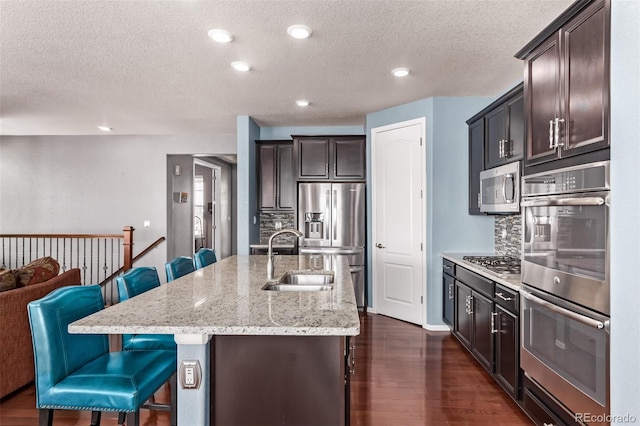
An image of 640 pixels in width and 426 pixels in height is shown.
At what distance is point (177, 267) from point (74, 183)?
496 cm

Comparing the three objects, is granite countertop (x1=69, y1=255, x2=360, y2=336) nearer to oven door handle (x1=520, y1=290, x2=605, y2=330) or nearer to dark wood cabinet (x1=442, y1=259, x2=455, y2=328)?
oven door handle (x1=520, y1=290, x2=605, y2=330)

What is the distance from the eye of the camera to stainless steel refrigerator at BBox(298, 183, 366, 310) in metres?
4.94

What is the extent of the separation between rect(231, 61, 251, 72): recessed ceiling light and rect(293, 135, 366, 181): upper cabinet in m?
1.97

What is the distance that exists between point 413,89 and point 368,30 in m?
1.45

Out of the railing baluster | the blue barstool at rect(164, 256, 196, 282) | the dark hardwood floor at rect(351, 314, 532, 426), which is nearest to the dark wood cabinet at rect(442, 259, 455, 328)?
the dark hardwood floor at rect(351, 314, 532, 426)

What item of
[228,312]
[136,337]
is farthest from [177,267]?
[228,312]

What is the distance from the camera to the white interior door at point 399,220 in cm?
434

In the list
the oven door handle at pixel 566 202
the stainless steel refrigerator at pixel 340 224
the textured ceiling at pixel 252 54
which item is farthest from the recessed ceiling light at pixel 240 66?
the oven door handle at pixel 566 202

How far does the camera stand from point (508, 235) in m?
3.84

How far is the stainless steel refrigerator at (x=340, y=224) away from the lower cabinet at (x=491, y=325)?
1605 millimetres

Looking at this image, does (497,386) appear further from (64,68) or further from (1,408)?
(64,68)

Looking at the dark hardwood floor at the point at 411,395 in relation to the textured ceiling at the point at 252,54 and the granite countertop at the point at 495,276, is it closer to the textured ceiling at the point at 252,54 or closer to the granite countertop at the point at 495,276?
the granite countertop at the point at 495,276

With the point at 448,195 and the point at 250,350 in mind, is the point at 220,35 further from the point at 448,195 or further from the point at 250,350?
the point at 448,195

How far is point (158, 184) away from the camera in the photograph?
6.33 meters
